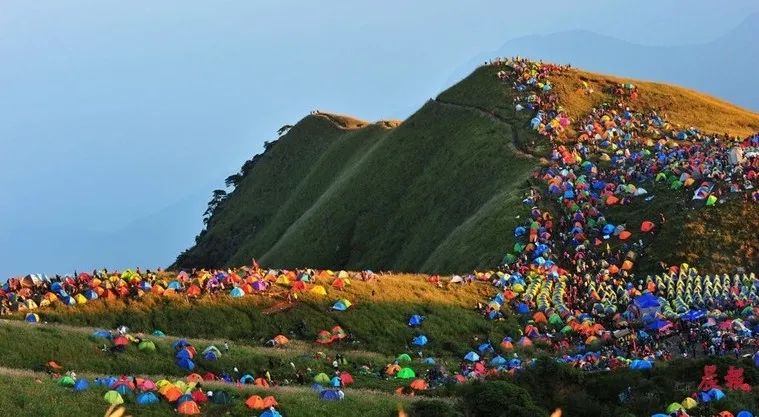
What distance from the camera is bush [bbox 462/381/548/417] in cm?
3155

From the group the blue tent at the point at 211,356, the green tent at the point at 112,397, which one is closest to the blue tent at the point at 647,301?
the blue tent at the point at 211,356

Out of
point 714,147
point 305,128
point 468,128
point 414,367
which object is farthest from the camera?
point 305,128

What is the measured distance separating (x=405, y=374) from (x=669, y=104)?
83895mm

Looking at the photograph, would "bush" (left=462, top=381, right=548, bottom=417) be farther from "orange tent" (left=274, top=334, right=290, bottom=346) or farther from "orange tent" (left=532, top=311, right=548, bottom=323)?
"orange tent" (left=532, top=311, right=548, bottom=323)

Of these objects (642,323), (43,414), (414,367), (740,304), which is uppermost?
(740,304)

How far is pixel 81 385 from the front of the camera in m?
32.6

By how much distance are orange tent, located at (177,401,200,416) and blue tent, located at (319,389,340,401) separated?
5.99m

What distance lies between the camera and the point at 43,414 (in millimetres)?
29766

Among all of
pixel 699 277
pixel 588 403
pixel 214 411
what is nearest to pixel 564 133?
pixel 699 277

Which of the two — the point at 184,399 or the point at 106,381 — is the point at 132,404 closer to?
the point at 184,399

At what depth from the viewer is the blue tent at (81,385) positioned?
3244cm

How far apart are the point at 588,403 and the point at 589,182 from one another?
49928 millimetres

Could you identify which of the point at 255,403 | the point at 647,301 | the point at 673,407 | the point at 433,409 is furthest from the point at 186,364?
the point at 647,301

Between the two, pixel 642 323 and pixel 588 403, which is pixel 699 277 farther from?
pixel 588 403
